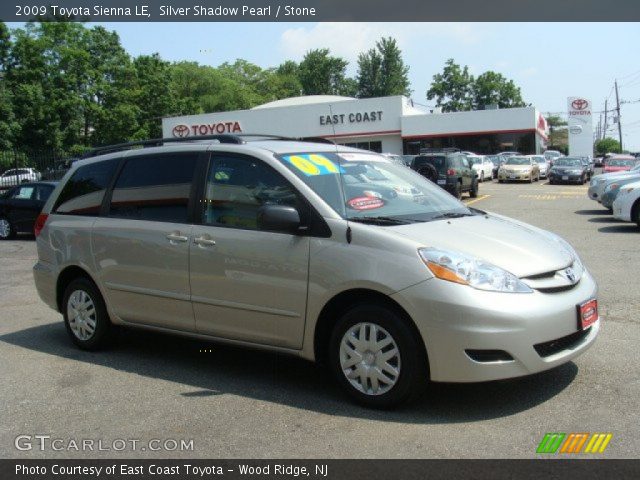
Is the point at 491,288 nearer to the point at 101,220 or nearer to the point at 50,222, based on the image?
the point at 101,220

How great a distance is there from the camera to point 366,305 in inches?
178

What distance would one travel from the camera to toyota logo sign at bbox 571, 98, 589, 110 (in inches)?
2185

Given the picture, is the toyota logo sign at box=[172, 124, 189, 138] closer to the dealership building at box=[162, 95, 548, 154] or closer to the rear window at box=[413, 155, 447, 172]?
the dealership building at box=[162, 95, 548, 154]

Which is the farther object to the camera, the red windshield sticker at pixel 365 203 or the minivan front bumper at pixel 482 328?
the red windshield sticker at pixel 365 203

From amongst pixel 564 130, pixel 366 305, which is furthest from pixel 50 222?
pixel 564 130

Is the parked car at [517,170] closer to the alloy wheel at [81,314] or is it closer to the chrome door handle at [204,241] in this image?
the alloy wheel at [81,314]

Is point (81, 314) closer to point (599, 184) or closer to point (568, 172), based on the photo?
point (599, 184)

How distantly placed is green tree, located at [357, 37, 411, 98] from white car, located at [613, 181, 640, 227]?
8362 centimetres

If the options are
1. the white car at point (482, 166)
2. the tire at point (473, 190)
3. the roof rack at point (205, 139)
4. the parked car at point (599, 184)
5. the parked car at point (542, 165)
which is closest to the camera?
the roof rack at point (205, 139)

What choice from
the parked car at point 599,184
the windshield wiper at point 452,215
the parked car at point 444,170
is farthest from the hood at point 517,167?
the windshield wiper at point 452,215

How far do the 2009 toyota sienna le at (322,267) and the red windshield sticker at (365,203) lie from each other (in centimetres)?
1

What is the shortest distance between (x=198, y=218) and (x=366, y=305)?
1655 mm

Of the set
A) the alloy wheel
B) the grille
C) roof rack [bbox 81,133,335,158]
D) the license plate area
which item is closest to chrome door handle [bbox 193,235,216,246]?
roof rack [bbox 81,133,335,158]

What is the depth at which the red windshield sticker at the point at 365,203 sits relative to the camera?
16.2 feet
